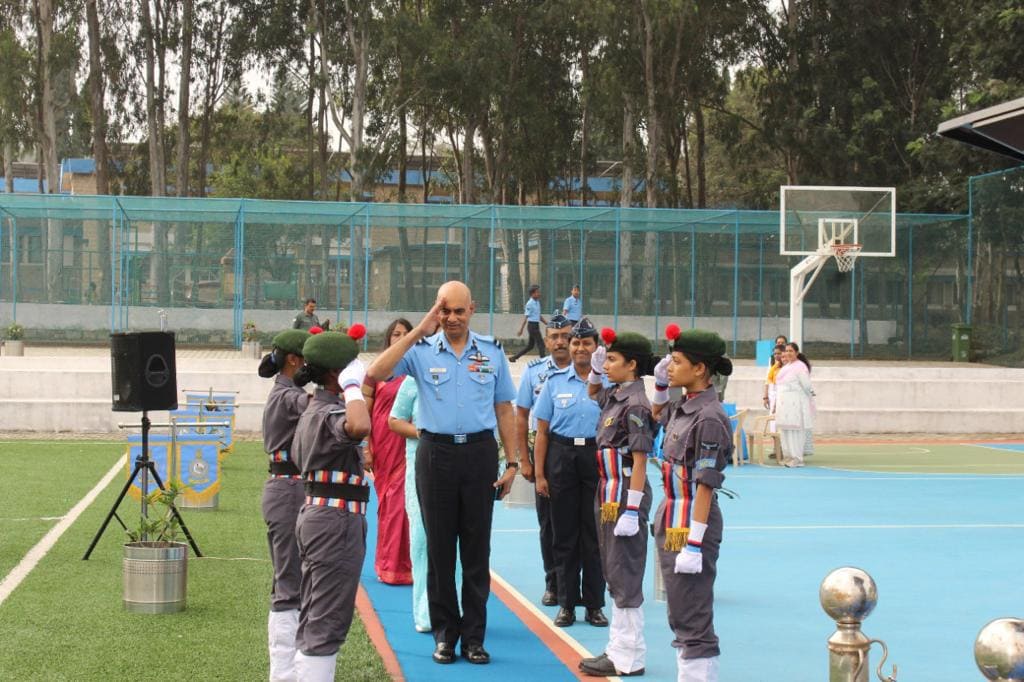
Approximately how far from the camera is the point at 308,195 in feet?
214

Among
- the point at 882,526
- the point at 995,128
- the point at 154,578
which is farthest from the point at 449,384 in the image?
the point at 882,526

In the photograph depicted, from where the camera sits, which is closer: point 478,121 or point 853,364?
point 853,364

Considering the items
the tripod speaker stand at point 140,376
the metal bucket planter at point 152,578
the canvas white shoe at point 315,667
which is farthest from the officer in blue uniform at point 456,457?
the tripod speaker stand at point 140,376

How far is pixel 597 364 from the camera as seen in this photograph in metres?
8.58

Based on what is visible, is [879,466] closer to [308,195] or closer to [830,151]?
[830,151]

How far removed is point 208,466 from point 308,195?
172 feet

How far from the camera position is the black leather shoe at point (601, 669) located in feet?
25.0

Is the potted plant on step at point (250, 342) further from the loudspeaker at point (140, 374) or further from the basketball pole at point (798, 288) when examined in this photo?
the loudspeaker at point (140, 374)

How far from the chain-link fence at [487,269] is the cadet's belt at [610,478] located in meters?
25.7

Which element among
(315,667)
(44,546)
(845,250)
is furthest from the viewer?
(845,250)

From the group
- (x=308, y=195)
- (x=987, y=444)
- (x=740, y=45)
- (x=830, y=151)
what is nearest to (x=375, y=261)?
(x=987, y=444)

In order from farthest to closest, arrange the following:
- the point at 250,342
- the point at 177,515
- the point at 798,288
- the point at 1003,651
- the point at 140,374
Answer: the point at 250,342 < the point at 798,288 < the point at 140,374 < the point at 177,515 < the point at 1003,651

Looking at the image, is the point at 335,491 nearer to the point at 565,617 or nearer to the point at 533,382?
the point at 565,617

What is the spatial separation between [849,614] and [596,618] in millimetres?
4973
